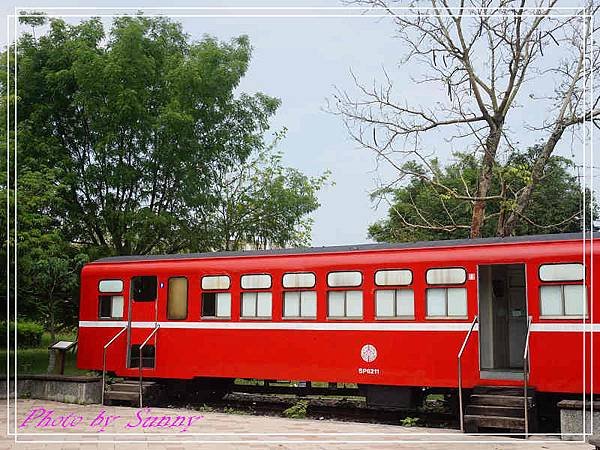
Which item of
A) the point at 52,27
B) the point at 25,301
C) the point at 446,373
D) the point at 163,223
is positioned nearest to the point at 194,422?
the point at 446,373

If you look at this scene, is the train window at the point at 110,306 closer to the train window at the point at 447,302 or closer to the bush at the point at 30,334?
the train window at the point at 447,302

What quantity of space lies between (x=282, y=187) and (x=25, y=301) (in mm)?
6059

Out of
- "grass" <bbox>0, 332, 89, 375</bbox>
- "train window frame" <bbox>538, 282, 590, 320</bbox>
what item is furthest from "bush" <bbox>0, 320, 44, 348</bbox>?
"train window frame" <bbox>538, 282, 590, 320</bbox>

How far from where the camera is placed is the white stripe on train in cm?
1036

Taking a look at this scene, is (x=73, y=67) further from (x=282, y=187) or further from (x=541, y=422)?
(x=541, y=422)

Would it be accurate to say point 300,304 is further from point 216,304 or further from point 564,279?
point 564,279

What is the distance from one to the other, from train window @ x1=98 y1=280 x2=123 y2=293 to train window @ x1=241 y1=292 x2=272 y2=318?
2.58 metres

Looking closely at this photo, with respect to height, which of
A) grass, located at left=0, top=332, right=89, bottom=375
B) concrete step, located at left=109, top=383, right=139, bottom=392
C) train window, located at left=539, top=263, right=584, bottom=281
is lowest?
grass, located at left=0, top=332, right=89, bottom=375

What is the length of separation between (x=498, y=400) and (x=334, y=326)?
2633mm

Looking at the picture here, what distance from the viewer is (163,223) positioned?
655 inches

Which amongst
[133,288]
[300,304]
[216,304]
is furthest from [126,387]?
[300,304]

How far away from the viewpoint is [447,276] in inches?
440

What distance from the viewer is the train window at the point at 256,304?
1259 centimetres

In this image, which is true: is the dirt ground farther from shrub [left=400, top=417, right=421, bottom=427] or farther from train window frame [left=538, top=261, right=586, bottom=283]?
train window frame [left=538, top=261, right=586, bottom=283]
